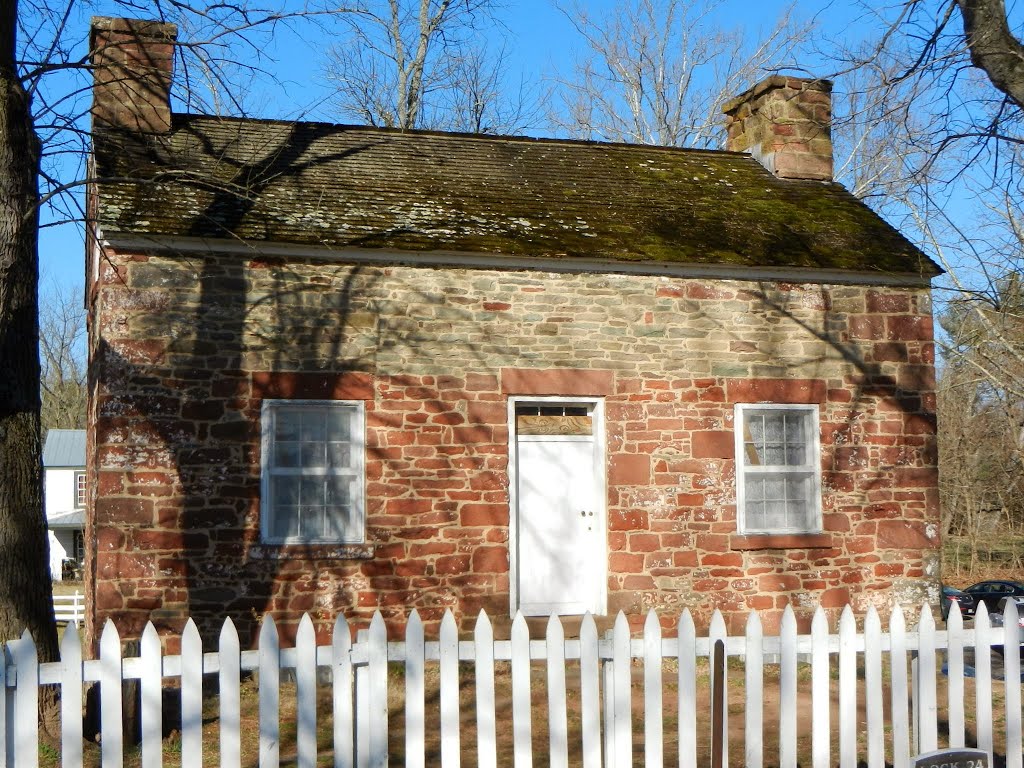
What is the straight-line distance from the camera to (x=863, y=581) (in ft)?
37.7

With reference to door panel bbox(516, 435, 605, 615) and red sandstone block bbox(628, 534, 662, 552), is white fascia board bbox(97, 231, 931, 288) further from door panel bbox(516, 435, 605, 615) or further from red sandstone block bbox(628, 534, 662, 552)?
red sandstone block bbox(628, 534, 662, 552)

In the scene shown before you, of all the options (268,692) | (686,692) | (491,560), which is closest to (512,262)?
(491,560)

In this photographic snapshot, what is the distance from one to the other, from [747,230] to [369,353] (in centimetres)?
440

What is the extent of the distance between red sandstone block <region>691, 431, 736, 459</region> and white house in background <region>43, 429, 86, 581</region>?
33.9 m

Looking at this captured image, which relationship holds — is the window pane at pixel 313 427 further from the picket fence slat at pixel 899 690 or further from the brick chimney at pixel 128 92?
the picket fence slat at pixel 899 690

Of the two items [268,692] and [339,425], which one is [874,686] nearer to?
[268,692]

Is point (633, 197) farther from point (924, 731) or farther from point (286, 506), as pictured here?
point (924, 731)

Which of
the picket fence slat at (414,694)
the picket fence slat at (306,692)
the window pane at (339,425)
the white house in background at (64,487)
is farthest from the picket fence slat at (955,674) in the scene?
the white house in background at (64,487)

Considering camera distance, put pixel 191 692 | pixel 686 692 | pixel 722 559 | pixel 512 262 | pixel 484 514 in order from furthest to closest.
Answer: pixel 722 559 < pixel 512 262 < pixel 484 514 < pixel 686 692 < pixel 191 692

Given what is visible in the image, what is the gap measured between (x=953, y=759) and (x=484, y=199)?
7881mm

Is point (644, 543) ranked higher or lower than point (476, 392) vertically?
lower

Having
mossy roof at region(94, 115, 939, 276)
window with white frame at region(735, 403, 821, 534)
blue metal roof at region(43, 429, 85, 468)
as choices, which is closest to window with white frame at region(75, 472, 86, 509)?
blue metal roof at region(43, 429, 85, 468)

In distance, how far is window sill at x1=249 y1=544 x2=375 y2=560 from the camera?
10109mm

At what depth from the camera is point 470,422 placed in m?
10.7
